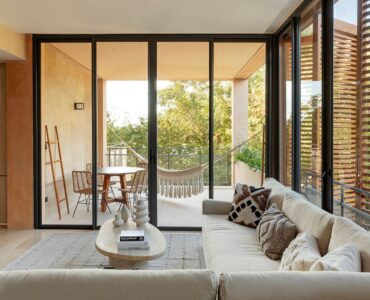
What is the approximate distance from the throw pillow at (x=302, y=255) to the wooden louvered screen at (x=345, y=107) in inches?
22.3

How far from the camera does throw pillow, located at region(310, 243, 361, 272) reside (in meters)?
1.29

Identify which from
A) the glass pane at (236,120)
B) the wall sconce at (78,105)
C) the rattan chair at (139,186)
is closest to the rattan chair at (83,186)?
the rattan chair at (139,186)

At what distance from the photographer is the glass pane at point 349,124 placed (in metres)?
2.04

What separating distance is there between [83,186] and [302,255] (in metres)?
3.25

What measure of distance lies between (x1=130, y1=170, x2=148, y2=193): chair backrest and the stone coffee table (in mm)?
1177

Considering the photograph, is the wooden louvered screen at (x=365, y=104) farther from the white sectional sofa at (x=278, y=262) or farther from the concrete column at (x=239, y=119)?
the concrete column at (x=239, y=119)

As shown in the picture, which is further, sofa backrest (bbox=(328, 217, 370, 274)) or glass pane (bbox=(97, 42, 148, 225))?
glass pane (bbox=(97, 42, 148, 225))

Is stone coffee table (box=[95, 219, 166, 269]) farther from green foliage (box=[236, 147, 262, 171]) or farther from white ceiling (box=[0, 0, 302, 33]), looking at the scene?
white ceiling (box=[0, 0, 302, 33])

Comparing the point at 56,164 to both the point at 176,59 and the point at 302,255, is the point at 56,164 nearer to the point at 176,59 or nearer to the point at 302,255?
the point at 176,59

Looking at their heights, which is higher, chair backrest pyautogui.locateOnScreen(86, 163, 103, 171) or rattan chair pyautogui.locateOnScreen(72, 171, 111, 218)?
chair backrest pyautogui.locateOnScreen(86, 163, 103, 171)

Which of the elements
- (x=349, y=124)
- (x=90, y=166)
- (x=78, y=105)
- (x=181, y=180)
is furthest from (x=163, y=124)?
(x=349, y=124)

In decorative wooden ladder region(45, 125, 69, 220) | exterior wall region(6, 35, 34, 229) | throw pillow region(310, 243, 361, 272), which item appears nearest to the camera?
throw pillow region(310, 243, 361, 272)

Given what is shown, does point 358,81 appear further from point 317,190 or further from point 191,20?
point 191,20

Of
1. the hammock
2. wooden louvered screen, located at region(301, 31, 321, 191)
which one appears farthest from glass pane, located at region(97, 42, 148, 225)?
wooden louvered screen, located at region(301, 31, 321, 191)
